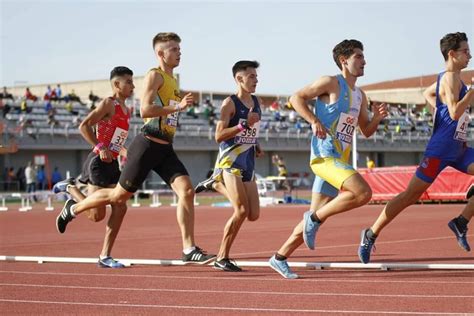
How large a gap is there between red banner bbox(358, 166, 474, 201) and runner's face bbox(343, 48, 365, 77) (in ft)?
61.2

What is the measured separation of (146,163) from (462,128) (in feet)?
10.3

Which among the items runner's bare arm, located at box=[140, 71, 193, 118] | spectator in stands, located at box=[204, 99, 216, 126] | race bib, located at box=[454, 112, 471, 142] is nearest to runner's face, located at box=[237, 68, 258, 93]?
runner's bare arm, located at box=[140, 71, 193, 118]

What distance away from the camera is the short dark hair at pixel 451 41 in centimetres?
916

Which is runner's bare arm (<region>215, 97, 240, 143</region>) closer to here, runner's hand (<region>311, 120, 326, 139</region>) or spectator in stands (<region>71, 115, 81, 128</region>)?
runner's hand (<region>311, 120, 326, 139</region>)

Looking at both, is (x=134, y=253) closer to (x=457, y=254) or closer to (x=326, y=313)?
(x=457, y=254)

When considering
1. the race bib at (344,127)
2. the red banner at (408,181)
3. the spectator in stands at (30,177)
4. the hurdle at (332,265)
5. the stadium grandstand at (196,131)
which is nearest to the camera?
the race bib at (344,127)

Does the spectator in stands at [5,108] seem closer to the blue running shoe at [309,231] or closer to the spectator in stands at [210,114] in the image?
the spectator in stands at [210,114]

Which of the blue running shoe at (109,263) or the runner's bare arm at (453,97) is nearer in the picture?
the runner's bare arm at (453,97)

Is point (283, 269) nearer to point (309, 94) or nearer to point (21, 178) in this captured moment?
point (309, 94)

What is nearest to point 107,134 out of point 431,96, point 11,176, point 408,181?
point 431,96

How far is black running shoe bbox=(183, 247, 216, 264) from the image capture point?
959 cm

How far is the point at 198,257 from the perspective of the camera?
380 inches

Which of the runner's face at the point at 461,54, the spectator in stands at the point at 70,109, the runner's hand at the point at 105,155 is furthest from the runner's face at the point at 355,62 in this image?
the spectator in stands at the point at 70,109

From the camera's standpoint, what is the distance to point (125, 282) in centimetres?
848
